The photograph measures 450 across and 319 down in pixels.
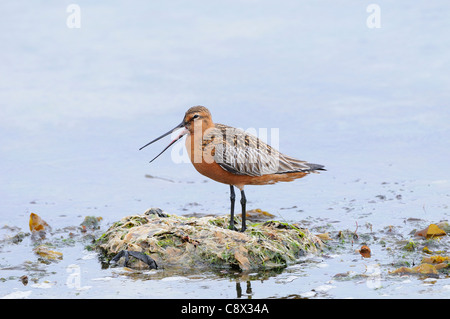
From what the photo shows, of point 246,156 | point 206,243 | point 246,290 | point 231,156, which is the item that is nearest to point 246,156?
point 246,156

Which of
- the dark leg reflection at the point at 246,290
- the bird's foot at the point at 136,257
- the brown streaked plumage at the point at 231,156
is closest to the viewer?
the dark leg reflection at the point at 246,290

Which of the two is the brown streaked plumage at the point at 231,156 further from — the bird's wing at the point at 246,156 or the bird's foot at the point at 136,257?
the bird's foot at the point at 136,257

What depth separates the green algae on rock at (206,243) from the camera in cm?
770

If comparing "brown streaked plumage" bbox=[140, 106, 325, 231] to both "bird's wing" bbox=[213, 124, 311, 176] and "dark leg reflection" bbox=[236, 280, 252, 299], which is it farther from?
"dark leg reflection" bbox=[236, 280, 252, 299]

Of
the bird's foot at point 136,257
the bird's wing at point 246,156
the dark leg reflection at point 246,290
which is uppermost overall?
the bird's wing at point 246,156

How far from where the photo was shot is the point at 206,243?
7887 millimetres

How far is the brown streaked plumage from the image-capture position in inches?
327

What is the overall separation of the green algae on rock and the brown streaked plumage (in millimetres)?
409

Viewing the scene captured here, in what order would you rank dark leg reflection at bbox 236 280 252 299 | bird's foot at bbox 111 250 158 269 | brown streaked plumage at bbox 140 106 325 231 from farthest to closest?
brown streaked plumage at bbox 140 106 325 231, bird's foot at bbox 111 250 158 269, dark leg reflection at bbox 236 280 252 299

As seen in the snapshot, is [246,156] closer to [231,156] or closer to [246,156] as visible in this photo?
[246,156]

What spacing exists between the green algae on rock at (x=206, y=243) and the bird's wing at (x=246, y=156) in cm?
62

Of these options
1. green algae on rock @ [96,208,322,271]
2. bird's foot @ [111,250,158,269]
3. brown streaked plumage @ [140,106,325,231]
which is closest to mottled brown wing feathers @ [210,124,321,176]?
brown streaked plumage @ [140,106,325,231]

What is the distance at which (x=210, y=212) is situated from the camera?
9656mm

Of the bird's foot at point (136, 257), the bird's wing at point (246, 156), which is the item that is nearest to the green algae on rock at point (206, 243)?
the bird's foot at point (136, 257)
